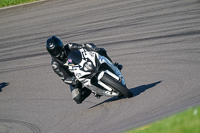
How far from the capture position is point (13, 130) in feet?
33.5

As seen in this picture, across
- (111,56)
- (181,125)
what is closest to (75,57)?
(181,125)

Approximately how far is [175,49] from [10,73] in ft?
19.0

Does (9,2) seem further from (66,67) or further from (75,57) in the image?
(75,57)

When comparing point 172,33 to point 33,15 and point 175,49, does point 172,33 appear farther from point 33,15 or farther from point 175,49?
point 33,15

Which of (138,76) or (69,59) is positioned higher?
(69,59)

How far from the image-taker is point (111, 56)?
1453cm

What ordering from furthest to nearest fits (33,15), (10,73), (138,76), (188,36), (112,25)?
(33,15) < (112,25) < (10,73) < (188,36) < (138,76)

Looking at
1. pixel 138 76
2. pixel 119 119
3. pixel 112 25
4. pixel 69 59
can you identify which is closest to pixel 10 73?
pixel 112 25

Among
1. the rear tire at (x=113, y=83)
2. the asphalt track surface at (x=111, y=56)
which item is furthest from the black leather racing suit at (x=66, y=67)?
the asphalt track surface at (x=111, y=56)

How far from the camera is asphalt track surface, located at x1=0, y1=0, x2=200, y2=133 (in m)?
9.23

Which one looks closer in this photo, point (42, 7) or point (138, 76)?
point (138, 76)

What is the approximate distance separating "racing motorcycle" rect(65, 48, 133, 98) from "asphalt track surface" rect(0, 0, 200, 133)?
16.5 inches

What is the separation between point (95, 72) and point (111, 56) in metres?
5.20

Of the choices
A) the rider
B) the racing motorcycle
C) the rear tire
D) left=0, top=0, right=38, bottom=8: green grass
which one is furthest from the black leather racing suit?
left=0, top=0, right=38, bottom=8: green grass
